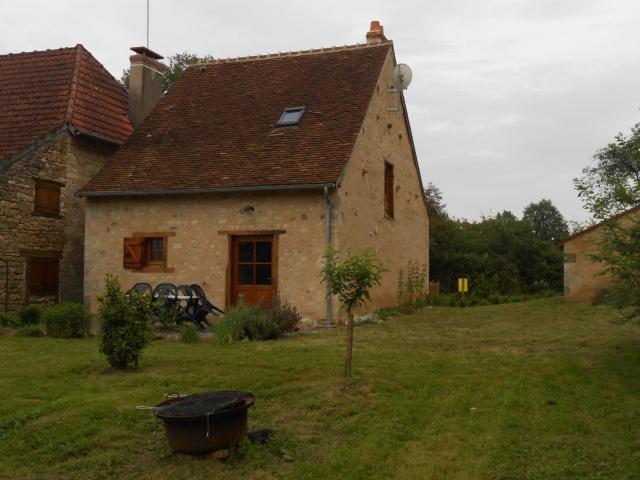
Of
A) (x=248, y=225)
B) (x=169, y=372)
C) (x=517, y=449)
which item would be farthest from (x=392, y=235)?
(x=517, y=449)

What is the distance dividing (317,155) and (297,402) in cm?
824

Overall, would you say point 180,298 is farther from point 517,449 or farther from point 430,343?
point 517,449

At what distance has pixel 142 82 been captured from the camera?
19938 millimetres

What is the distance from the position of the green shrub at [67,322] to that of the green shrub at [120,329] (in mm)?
3735

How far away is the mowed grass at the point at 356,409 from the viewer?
17.8 feet

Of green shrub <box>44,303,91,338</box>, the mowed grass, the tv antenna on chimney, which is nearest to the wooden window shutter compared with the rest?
green shrub <box>44,303,91,338</box>

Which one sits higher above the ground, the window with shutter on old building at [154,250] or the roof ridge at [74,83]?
the roof ridge at [74,83]

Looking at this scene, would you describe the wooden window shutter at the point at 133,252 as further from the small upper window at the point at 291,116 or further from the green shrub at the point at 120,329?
the green shrub at the point at 120,329

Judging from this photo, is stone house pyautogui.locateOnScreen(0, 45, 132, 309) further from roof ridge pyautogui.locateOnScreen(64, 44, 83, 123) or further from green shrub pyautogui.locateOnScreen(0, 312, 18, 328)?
green shrub pyautogui.locateOnScreen(0, 312, 18, 328)

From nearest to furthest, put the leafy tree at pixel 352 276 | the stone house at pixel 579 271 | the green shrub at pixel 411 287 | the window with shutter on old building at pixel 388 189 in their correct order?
the leafy tree at pixel 352 276, the window with shutter on old building at pixel 388 189, the green shrub at pixel 411 287, the stone house at pixel 579 271

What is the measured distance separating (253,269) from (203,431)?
9.51 m

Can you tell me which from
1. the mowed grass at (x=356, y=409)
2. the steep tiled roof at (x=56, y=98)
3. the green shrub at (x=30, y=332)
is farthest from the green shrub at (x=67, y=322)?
the steep tiled roof at (x=56, y=98)

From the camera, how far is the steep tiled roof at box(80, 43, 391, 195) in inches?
575

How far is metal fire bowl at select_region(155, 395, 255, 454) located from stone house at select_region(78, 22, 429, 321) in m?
7.80
